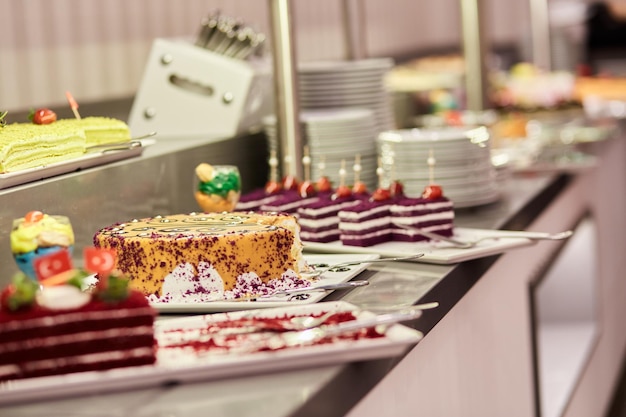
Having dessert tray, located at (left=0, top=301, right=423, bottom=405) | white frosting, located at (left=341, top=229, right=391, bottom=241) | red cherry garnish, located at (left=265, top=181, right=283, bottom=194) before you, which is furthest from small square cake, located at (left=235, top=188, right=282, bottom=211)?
dessert tray, located at (left=0, top=301, right=423, bottom=405)

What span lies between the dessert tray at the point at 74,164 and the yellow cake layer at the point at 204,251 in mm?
194

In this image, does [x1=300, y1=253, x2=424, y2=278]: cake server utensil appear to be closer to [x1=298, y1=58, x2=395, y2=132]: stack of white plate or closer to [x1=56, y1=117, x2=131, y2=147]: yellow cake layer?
[x1=56, y1=117, x2=131, y2=147]: yellow cake layer

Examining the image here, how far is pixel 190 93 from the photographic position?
298 cm

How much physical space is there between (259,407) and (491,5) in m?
7.57

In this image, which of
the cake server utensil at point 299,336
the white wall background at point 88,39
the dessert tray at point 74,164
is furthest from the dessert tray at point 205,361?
the white wall background at point 88,39

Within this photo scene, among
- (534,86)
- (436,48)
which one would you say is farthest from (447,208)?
(436,48)

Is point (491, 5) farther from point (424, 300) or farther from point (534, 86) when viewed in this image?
point (424, 300)

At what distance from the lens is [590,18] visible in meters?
8.41

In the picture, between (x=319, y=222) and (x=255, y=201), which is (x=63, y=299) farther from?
(x=255, y=201)

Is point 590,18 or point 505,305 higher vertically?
point 590,18

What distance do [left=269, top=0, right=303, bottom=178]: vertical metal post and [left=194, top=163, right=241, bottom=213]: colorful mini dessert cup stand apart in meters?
0.43

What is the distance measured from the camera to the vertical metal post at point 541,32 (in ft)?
22.3

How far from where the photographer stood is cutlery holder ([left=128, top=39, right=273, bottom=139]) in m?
2.96

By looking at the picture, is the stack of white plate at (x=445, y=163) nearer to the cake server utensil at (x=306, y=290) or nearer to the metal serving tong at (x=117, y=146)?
the metal serving tong at (x=117, y=146)
